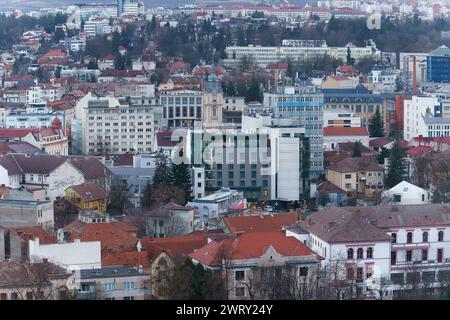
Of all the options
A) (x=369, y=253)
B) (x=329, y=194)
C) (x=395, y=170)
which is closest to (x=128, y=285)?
(x=369, y=253)

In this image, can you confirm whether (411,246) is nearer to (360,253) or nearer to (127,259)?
(360,253)

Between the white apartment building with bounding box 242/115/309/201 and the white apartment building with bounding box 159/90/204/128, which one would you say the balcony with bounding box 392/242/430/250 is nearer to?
the white apartment building with bounding box 242/115/309/201

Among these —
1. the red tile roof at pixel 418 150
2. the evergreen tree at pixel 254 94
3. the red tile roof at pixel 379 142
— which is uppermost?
the evergreen tree at pixel 254 94

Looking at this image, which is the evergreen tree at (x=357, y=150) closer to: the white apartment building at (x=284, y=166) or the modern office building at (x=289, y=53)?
the white apartment building at (x=284, y=166)

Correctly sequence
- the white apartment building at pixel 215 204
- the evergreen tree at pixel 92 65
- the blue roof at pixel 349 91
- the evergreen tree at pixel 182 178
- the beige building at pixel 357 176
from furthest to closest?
the evergreen tree at pixel 92 65
the blue roof at pixel 349 91
the beige building at pixel 357 176
the evergreen tree at pixel 182 178
the white apartment building at pixel 215 204

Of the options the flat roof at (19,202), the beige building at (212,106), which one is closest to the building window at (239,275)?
the flat roof at (19,202)

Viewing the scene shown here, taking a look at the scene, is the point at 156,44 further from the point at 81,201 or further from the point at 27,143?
the point at 81,201
